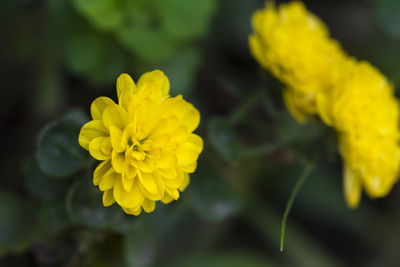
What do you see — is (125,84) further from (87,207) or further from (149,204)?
(87,207)

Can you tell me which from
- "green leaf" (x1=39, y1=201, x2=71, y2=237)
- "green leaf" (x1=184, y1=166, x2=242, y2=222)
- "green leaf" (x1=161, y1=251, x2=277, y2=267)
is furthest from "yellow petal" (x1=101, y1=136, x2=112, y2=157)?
"green leaf" (x1=161, y1=251, x2=277, y2=267)

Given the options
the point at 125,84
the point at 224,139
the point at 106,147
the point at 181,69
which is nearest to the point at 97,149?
the point at 106,147

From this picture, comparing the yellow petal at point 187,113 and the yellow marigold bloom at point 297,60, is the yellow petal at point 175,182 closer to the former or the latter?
the yellow petal at point 187,113

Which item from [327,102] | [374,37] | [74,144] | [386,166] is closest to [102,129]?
[74,144]

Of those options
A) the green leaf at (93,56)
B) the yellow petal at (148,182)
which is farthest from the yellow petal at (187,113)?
the green leaf at (93,56)

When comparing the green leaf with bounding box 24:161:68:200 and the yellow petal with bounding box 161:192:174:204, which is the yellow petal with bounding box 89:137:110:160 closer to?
the yellow petal with bounding box 161:192:174:204

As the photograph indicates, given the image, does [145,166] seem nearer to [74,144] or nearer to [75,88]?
[74,144]

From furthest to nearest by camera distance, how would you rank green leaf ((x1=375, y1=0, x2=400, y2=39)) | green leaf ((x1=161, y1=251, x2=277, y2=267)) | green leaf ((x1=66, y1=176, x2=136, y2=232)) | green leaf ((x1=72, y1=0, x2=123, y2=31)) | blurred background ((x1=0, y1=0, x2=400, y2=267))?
green leaf ((x1=161, y1=251, x2=277, y2=267)), green leaf ((x1=375, y1=0, x2=400, y2=39)), green leaf ((x1=72, y1=0, x2=123, y2=31)), blurred background ((x1=0, y1=0, x2=400, y2=267)), green leaf ((x1=66, y1=176, x2=136, y2=232))
